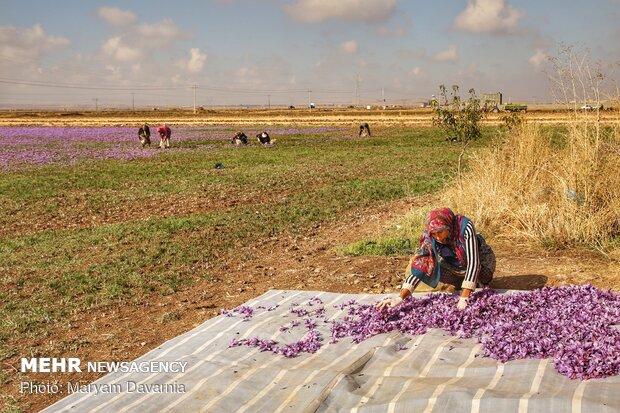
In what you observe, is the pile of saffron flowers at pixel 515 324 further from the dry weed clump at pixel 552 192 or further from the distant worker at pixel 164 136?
the distant worker at pixel 164 136

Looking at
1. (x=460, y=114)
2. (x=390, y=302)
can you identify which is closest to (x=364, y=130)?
(x=460, y=114)

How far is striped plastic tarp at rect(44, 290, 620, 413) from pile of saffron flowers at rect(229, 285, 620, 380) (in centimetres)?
14

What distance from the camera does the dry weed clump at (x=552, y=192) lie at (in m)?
11.4

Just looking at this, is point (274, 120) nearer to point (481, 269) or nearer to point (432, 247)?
point (481, 269)

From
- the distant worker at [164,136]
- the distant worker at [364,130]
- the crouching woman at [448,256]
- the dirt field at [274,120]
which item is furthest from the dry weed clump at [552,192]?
the dirt field at [274,120]

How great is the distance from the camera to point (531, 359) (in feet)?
18.8

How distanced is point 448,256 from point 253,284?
3.85 meters

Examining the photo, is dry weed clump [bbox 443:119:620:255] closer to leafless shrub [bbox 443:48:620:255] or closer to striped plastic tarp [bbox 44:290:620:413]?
leafless shrub [bbox 443:48:620:255]

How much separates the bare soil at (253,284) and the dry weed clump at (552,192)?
0.60 meters

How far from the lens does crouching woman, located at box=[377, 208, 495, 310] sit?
282 inches

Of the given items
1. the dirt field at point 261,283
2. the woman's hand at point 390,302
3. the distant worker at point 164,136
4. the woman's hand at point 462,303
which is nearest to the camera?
the woman's hand at point 462,303

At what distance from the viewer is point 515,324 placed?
256 inches

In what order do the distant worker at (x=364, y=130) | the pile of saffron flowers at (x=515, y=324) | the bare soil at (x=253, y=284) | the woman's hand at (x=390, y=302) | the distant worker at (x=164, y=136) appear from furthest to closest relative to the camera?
1. the distant worker at (x=364, y=130)
2. the distant worker at (x=164, y=136)
3. the bare soil at (x=253, y=284)
4. the woman's hand at (x=390, y=302)
5. the pile of saffron flowers at (x=515, y=324)

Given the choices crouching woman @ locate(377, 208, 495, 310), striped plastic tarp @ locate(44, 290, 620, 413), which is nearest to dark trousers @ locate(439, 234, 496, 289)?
crouching woman @ locate(377, 208, 495, 310)
